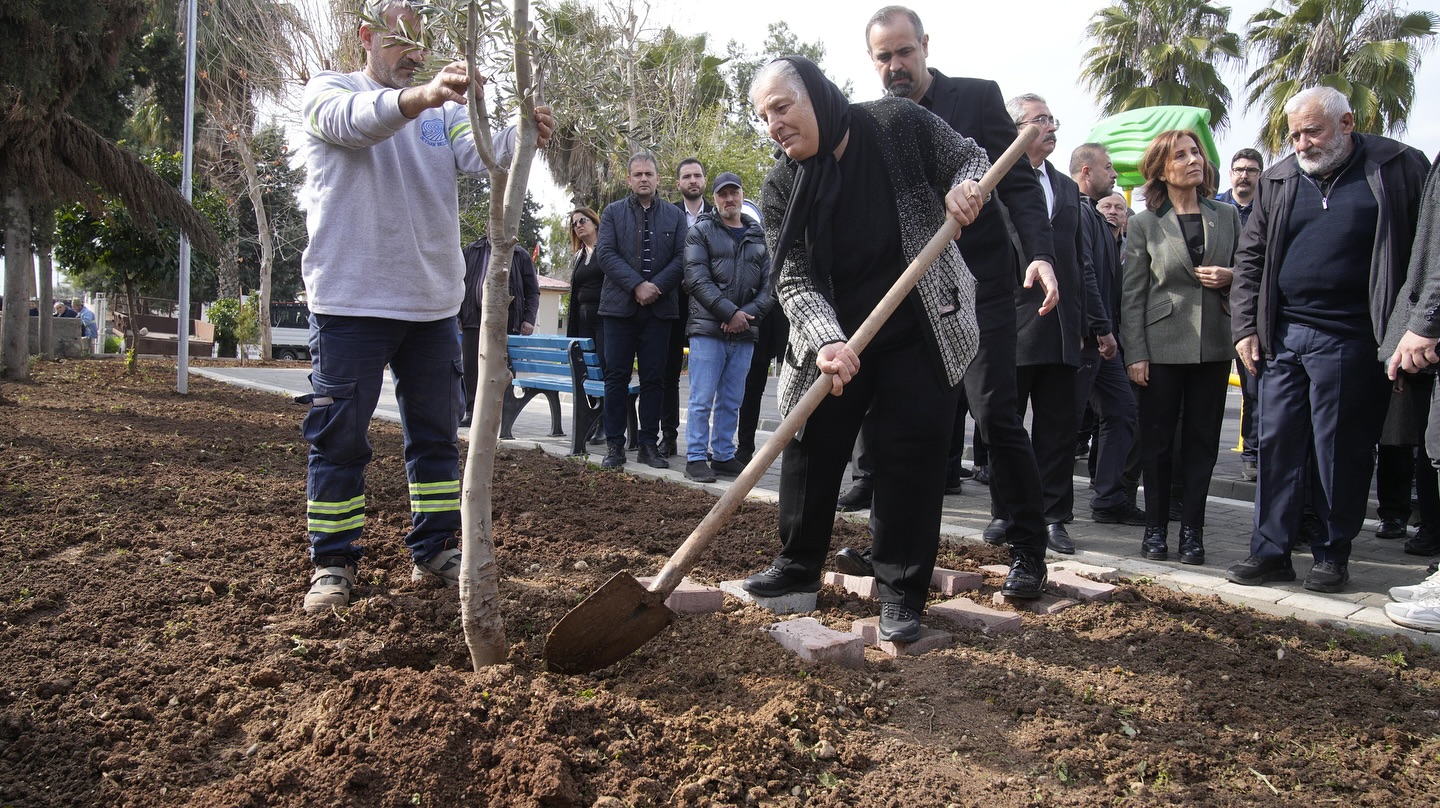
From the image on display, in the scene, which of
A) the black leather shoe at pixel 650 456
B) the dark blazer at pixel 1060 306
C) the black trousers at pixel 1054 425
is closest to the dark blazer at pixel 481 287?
the black leather shoe at pixel 650 456

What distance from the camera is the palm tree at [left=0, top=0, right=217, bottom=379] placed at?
28.5 feet

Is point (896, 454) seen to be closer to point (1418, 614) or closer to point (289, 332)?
point (1418, 614)

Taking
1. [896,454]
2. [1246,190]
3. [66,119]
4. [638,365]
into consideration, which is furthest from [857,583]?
[66,119]

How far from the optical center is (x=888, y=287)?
3.32 metres

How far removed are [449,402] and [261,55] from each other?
63.0ft

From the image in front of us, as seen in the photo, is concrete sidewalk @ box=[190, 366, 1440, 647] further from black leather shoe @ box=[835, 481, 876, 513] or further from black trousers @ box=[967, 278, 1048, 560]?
black trousers @ box=[967, 278, 1048, 560]

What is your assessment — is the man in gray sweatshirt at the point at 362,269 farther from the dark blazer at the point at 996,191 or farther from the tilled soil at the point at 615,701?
the dark blazer at the point at 996,191

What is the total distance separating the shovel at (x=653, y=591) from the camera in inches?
107

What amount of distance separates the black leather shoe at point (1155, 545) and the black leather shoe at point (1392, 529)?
5.63ft

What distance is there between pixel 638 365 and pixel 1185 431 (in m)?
3.66

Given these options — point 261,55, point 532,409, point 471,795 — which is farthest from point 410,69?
point 261,55

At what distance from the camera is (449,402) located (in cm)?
371

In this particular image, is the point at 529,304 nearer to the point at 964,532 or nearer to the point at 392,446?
the point at 392,446

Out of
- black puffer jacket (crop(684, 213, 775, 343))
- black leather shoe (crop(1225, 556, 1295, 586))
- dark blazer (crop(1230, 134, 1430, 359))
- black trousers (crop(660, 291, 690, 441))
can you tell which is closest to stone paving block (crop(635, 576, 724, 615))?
black leather shoe (crop(1225, 556, 1295, 586))
